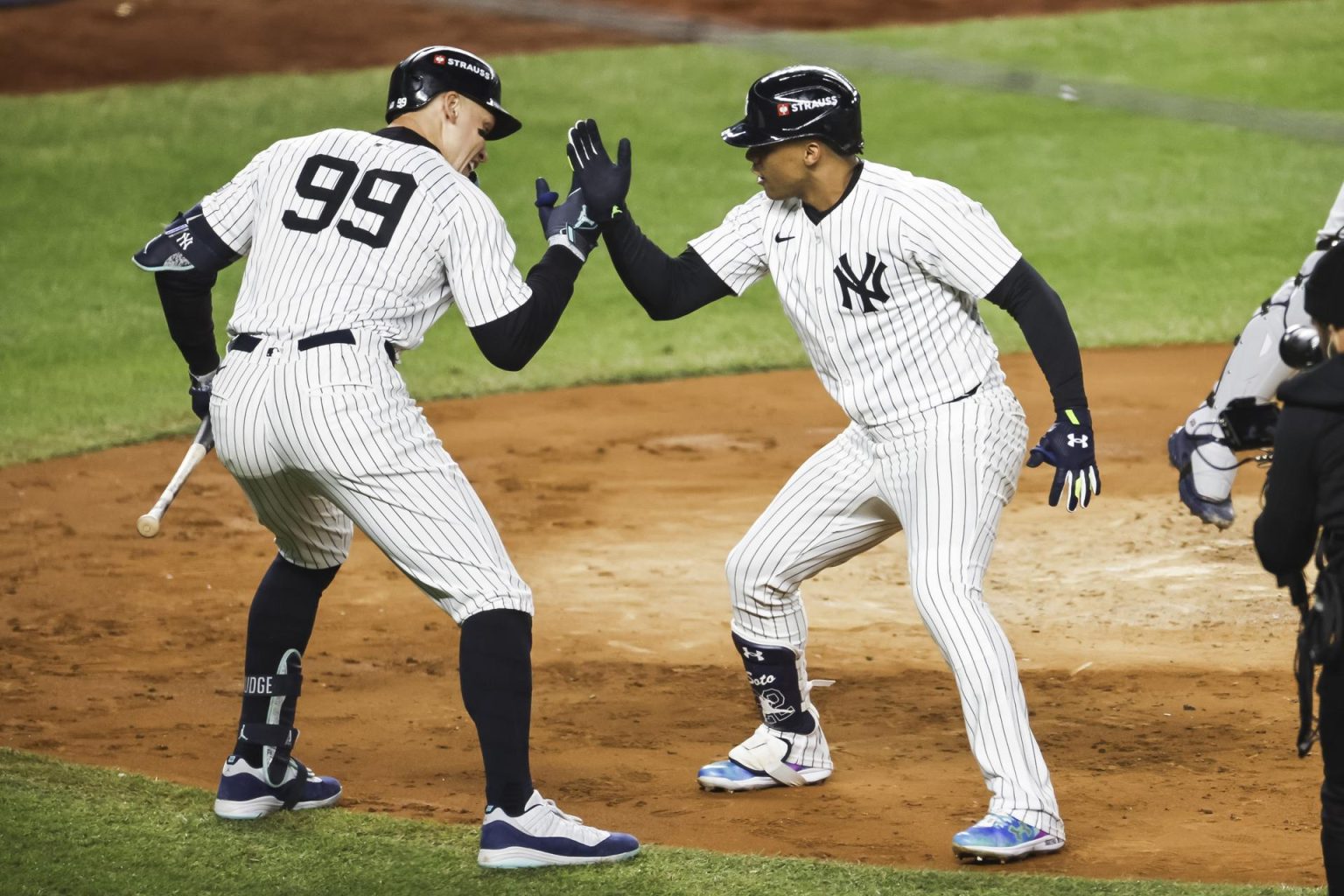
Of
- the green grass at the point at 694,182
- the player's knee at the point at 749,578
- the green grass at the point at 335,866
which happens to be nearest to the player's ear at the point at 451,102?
the player's knee at the point at 749,578

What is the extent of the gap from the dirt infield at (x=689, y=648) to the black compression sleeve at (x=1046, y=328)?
109cm

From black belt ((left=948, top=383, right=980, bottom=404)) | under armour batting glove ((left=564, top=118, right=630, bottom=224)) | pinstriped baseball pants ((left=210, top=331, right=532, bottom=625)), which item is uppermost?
under armour batting glove ((left=564, top=118, right=630, bottom=224))

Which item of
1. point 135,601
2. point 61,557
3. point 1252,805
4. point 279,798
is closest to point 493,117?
point 279,798

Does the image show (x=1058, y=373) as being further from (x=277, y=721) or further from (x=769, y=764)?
(x=277, y=721)

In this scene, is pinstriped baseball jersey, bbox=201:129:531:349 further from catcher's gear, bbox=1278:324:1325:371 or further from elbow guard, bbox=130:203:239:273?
catcher's gear, bbox=1278:324:1325:371

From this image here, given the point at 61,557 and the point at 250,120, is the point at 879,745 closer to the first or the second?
the point at 61,557

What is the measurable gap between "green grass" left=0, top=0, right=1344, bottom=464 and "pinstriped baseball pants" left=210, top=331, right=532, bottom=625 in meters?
5.15

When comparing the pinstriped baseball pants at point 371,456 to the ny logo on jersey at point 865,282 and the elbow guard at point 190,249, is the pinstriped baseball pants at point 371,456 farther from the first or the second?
the ny logo on jersey at point 865,282

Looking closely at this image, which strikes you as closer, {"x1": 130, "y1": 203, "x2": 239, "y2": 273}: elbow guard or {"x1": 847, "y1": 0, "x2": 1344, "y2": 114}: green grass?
{"x1": 130, "y1": 203, "x2": 239, "y2": 273}: elbow guard

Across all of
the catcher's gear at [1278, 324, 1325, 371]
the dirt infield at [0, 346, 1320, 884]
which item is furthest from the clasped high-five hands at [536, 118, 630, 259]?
the catcher's gear at [1278, 324, 1325, 371]

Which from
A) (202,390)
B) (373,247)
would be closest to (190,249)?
(202,390)

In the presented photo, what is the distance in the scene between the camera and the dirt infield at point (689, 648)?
15.3 ft

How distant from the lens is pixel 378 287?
4.20 m

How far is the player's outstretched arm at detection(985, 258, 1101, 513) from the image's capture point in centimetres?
432
